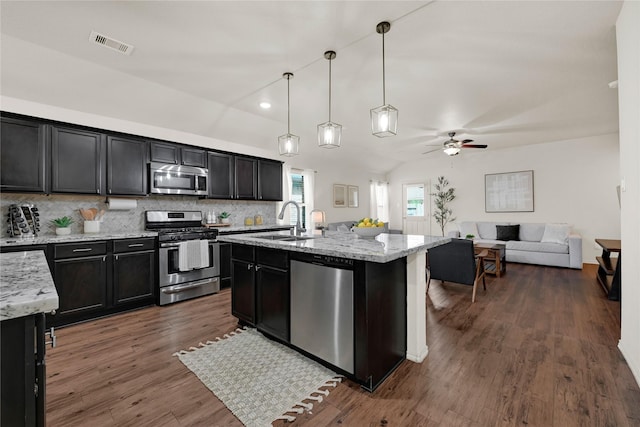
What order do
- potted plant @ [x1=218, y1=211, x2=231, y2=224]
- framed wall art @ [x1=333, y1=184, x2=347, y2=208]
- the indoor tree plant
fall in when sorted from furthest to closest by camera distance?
the indoor tree plant → framed wall art @ [x1=333, y1=184, x2=347, y2=208] → potted plant @ [x1=218, y1=211, x2=231, y2=224]

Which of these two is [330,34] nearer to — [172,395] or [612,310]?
[172,395]

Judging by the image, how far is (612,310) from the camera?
10.6 ft

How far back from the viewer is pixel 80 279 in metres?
3.04

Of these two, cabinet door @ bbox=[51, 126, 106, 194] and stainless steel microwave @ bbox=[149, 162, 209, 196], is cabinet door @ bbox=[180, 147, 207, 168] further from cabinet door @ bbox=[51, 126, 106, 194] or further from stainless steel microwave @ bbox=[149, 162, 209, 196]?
cabinet door @ bbox=[51, 126, 106, 194]

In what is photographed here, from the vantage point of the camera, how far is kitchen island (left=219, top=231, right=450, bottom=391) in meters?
1.87

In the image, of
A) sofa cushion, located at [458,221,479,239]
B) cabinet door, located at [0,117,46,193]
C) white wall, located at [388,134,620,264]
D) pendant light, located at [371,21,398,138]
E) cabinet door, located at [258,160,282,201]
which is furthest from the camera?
sofa cushion, located at [458,221,479,239]

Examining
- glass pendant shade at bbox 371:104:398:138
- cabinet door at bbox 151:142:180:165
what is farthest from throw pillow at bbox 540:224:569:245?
cabinet door at bbox 151:142:180:165

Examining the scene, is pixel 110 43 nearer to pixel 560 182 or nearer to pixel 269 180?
pixel 269 180

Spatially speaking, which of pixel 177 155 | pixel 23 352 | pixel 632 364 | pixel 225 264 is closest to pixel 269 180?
pixel 177 155

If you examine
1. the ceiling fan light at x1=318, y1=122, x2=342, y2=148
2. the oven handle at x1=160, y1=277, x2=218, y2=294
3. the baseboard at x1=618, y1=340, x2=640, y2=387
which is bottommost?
the baseboard at x1=618, y1=340, x2=640, y2=387

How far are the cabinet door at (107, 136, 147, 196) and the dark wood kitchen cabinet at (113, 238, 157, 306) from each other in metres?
0.75

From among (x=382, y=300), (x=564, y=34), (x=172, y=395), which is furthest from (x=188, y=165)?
(x=564, y=34)

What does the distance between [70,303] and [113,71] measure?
2.55 m

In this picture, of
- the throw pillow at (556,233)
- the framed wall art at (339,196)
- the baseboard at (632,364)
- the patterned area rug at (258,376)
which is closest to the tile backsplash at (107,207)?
the patterned area rug at (258,376)
